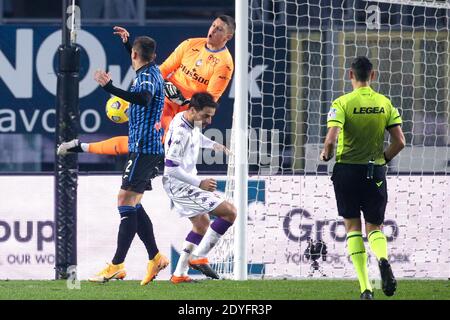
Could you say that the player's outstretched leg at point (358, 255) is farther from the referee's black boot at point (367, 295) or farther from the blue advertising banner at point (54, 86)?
the blue advertising banner at point (54, 86)

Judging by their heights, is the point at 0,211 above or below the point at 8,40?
below

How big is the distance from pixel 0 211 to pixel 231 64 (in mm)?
2644

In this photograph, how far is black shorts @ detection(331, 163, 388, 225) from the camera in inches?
369

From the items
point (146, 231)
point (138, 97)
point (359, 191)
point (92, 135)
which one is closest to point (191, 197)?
point (146, 231)

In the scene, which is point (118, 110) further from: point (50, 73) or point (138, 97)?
point (50, 73)

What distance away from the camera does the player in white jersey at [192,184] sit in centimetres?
1044

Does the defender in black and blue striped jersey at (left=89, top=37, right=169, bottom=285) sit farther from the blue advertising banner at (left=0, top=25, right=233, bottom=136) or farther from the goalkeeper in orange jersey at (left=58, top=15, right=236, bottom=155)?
the blue advertising banner at (left=0, top=25, right=233, bottom=136)

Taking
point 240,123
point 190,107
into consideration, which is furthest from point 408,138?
point 190,107

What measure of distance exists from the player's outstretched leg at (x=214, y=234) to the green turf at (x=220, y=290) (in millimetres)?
145

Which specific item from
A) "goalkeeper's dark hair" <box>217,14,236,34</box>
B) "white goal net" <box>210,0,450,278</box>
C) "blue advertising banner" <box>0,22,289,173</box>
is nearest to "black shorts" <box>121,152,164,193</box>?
"white goal net" <box>210,0,450,278</box>

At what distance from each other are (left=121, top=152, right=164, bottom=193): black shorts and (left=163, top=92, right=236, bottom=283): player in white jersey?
0.13m

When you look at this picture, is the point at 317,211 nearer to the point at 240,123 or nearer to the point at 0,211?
the point at 240,123

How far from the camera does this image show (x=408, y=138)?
542 inches
